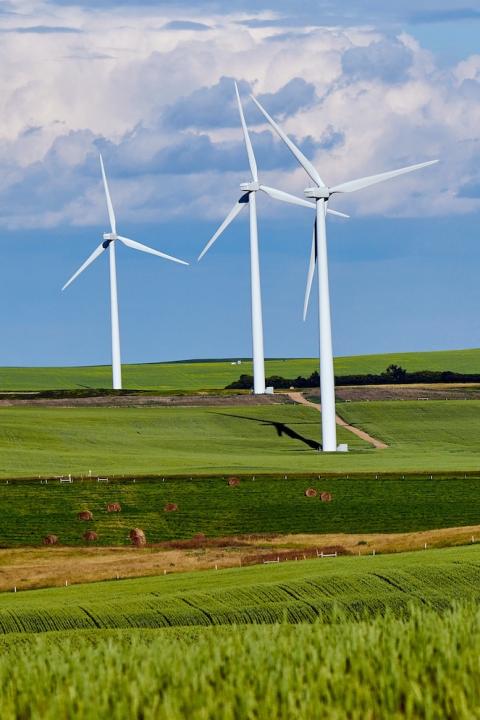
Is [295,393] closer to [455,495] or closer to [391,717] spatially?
[455,495]

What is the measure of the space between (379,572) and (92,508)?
32.1 metres

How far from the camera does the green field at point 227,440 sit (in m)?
96.9

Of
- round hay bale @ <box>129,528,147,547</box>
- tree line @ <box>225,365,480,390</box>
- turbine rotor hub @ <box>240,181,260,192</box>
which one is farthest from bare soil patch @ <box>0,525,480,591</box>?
tree line @ <box>225,365,480,390</box>

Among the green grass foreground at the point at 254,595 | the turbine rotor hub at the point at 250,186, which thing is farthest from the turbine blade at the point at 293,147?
the green grass foreground at the point at 254,595

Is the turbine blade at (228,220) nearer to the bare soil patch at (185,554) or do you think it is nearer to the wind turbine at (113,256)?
the wind turbine at (113,256)

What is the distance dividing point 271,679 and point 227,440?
104m

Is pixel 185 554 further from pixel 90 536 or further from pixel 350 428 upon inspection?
pixel 350 428

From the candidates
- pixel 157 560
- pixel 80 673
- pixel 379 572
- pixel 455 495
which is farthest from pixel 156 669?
pixel 455 495

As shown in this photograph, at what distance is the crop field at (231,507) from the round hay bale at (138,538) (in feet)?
1.30

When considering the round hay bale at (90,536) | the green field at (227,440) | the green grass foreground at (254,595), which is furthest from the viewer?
the green field at (227,440)

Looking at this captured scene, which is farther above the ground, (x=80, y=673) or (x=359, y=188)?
(x=359, y=188)

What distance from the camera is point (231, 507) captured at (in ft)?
250

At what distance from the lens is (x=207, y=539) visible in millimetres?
67562

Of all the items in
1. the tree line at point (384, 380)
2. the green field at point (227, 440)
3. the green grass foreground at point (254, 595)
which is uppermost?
the tree line at point (384, 380)
